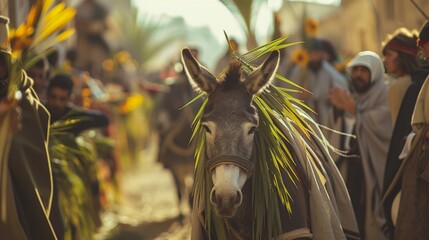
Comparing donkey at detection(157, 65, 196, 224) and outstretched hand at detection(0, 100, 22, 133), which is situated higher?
donkey at detection(157, 65, 196, 224)

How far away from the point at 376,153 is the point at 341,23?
25.1 meters

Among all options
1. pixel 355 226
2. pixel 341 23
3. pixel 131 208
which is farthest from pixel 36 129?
pixel 341 23

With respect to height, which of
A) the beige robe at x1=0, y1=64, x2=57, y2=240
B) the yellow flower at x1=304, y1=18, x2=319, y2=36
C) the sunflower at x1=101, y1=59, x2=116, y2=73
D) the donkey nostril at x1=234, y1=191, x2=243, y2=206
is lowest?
the donkey nostril at x1=234, y1=191, x2=243, y2=206

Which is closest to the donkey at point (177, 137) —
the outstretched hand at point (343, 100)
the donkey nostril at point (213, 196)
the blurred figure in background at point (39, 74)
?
the outstretched hand at point (343, 100)

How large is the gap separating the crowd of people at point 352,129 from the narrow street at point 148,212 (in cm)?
159

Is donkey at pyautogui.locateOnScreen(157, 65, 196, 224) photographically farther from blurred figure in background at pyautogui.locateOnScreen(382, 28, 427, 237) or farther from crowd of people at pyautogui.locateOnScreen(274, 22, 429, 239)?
blurred figure in background at pyautogui.locateOnScreen(382, 28, 427, 237)

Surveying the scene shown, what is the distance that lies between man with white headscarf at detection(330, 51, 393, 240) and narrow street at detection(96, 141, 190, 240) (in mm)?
2170

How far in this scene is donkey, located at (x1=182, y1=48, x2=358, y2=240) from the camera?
6.41m

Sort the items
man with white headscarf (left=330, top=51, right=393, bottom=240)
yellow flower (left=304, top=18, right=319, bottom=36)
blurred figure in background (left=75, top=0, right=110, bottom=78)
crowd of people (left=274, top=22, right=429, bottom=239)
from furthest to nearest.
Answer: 1. blurred figure in background (left=75, top=0, right=110, bottom=78)
2. yellow flower (left=304, top=18, right=319, bottom=36)
3. man with white headscarf (left=330, top=51, right=393, bottom=240)
4. crowd of people (left=274, top=22, right=429, bottom=239)

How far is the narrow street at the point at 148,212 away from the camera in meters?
13.7

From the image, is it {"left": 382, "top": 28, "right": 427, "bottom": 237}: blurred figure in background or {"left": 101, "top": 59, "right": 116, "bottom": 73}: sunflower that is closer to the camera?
{"left": 382, "top": 28, "right": 427, "bottom": 237}: blurred figure in background

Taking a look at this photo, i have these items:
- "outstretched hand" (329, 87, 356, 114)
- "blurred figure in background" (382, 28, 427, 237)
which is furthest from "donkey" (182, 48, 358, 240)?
"outstretched hand" (329, 87, 356, 114)

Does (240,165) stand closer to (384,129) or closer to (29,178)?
(29,178)

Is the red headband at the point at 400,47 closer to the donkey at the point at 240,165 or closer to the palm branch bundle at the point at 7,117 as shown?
the donkey at the point at 240,165
